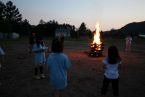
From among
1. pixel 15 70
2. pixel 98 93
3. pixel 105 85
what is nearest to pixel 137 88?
pixel 98 93

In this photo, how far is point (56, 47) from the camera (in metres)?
6.77

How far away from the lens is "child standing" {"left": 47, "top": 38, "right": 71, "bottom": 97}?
6812 millimetres

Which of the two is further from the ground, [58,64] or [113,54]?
[113,54]

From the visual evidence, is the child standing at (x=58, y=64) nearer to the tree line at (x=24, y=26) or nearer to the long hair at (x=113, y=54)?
the long hair at (x=113, y=54)

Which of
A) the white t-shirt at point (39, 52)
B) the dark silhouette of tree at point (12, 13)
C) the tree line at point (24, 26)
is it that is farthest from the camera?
the dark silhouette of tree at point (12, 13)

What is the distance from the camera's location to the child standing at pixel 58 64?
6812 millimetres

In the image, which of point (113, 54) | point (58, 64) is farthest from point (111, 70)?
point (58, 64)

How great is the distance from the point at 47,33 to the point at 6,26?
11886 mm

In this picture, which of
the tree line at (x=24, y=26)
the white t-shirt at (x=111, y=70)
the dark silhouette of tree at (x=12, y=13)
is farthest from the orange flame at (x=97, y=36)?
the dark silhouette of tree at (x=12, y=13)

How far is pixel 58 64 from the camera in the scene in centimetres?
688

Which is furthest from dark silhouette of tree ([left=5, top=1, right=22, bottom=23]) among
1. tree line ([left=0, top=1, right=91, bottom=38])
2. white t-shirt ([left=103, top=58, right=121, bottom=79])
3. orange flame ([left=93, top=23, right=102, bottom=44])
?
white t-shirt ([left=103, top=58, right=121, bottom=79])

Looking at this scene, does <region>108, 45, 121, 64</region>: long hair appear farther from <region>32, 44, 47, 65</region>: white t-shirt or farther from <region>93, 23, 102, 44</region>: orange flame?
<region>93, 23, 102, 44</region>: orange flame

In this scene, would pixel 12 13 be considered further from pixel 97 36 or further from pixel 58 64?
pixel 58 64

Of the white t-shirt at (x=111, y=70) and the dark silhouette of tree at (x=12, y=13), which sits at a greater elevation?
the dark silhouette of tree at (x=12, y=13)
